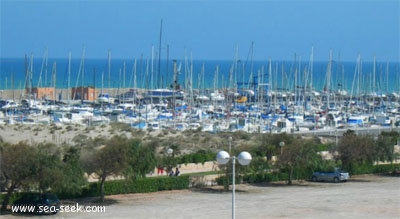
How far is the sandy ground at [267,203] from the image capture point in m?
28.2

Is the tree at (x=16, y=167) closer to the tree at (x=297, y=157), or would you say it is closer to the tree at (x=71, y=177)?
the tree at (x=71, y=177)

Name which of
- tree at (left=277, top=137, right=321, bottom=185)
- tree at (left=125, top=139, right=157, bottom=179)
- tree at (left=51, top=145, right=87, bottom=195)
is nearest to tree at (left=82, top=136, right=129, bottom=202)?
tree at (left=125, top=139, right=157, bottom=179)

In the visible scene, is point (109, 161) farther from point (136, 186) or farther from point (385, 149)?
point (385, 149)

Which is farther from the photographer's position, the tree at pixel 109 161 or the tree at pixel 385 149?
the tree at pixel 385 149

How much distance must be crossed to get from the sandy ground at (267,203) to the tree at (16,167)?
1.27 m

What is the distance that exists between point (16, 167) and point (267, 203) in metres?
9.55

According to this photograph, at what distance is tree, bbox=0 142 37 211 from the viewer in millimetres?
26562

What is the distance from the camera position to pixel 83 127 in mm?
58531

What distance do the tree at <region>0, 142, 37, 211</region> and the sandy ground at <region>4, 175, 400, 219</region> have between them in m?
1.27

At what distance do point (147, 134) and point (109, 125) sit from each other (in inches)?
230

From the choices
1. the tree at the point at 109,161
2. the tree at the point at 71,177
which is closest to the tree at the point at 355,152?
the tree at the point at 109,161

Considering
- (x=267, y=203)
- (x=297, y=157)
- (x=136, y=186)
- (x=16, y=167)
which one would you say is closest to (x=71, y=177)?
(x=16, y=167)

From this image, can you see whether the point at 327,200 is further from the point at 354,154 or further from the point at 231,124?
the point at 231,124

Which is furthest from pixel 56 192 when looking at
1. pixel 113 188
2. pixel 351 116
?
pixel 351 116
